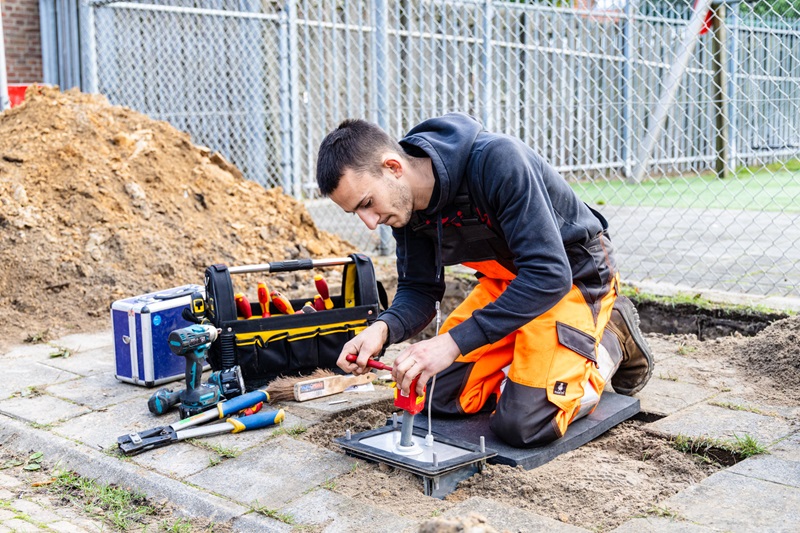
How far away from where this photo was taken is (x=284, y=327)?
3867 mm

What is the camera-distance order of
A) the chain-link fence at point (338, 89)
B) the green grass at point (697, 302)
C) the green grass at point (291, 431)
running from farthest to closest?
1. the chain-link fence at point (338, 89)
2. the green grass at point (697, 302)
3. the green grass at point (291, 431)

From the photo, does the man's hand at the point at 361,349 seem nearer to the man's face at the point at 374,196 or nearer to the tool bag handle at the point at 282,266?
the man's face at the point at 374,196

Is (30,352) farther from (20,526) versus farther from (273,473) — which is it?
(273,473)

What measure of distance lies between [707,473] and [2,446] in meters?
2.74

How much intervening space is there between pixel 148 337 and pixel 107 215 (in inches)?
91.1

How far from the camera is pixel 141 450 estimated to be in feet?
10.1

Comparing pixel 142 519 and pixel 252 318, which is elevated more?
pixel 252 318

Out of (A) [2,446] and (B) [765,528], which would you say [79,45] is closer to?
(A) [2,446]

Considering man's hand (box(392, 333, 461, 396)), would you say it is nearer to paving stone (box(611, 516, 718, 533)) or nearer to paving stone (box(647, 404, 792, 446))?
paving stone (box(611, 516, 718, 533))

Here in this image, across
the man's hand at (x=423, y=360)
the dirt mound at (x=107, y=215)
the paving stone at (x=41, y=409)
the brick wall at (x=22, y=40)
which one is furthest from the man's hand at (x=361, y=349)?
the brick wall at (x=22, y=40)

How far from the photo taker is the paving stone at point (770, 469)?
2.66 meters

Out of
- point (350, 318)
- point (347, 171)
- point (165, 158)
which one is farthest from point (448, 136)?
point (165, 158)

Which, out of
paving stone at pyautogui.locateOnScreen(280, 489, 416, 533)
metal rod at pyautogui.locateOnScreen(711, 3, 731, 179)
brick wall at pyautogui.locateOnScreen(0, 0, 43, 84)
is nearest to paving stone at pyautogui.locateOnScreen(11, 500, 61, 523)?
paving stone at pyautogui.locateOnScreen(280, 489, 416, 533)

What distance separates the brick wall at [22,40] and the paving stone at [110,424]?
35.1 ft
